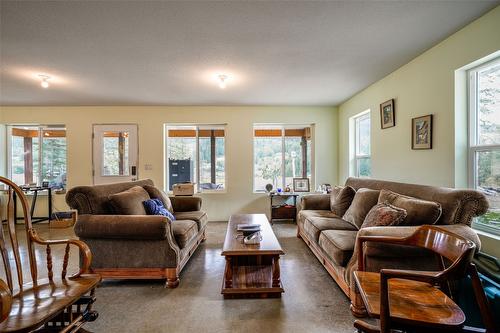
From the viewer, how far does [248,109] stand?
5062 mm

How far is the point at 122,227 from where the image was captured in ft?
7.38

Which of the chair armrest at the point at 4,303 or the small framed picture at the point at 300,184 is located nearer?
the chair armrest at the point at 4,303

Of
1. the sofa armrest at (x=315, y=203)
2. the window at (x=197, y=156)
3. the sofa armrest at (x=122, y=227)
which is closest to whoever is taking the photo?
the sofa armrest at (x=122, y=227)

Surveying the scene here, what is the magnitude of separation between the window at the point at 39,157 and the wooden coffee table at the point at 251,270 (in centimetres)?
460

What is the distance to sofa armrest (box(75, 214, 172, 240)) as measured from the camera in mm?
2244

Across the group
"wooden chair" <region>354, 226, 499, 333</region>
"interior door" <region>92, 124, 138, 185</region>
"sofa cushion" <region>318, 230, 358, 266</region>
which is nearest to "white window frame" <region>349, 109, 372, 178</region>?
"sofa cushion" <region>318, 230, 358, 266</region>

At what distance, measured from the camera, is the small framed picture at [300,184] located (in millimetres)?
5070

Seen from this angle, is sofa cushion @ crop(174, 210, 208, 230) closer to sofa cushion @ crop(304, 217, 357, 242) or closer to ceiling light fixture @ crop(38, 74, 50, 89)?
sofa cushion @ crop(304, 217, 357, 242)

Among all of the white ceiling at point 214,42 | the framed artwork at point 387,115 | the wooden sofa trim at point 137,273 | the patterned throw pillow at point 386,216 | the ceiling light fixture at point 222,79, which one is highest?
the white ceiling at point 214,42

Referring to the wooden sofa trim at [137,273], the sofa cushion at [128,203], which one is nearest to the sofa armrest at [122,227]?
the sofa cushion at [128,203]

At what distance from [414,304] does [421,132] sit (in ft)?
7.11

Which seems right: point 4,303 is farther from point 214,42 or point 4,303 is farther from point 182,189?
point 182,189

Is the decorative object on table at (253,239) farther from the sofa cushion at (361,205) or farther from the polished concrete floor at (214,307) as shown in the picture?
the sofa cushion at (361,205)

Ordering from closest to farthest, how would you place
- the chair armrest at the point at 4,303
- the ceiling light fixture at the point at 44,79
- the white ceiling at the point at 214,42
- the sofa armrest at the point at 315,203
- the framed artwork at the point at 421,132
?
the chair armrest at the point at 4,303 → the white ceiling at the point at 214,42 → the framed artwork at the point at 421,132 → the ceiling light fixture at the point at 44,79 → the sofa armrest at the point at 315,203
